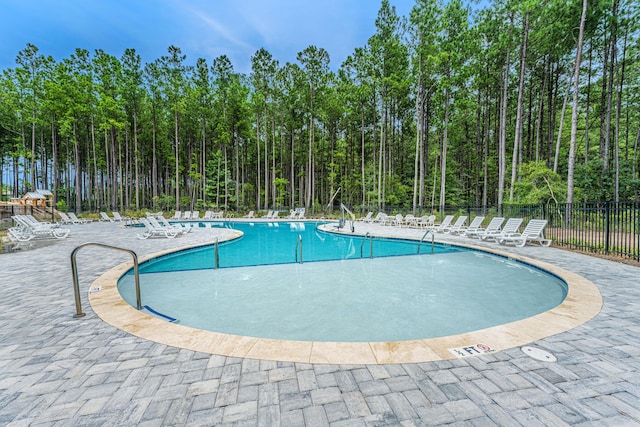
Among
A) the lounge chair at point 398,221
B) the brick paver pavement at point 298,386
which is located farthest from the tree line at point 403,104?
the brick paver pavement at point 298,386

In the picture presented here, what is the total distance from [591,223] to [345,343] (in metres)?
9.93

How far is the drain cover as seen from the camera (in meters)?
2.22

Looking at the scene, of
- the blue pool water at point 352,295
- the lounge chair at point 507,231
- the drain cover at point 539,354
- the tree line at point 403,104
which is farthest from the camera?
the tree line at point 403,104

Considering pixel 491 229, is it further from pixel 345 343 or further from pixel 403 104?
pixel 403 104

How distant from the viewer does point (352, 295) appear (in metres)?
4.76

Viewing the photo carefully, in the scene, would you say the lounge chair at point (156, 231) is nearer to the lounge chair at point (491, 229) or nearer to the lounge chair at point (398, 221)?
the lounge chair at point (491, 229)

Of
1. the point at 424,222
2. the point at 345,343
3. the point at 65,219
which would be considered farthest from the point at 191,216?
the point at 345,343

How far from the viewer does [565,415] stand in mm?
1597

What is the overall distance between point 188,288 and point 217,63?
25068mm

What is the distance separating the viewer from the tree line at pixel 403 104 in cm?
1373

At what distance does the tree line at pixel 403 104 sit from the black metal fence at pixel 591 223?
262cm

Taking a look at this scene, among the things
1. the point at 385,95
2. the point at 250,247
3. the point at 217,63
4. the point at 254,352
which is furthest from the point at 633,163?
the point at 217,63

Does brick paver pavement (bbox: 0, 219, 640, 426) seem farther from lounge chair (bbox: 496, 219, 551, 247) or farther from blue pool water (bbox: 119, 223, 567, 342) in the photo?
lounge chair (bbox: 496, 219, 551, 247)

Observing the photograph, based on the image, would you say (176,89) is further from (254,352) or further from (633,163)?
(633,163)
